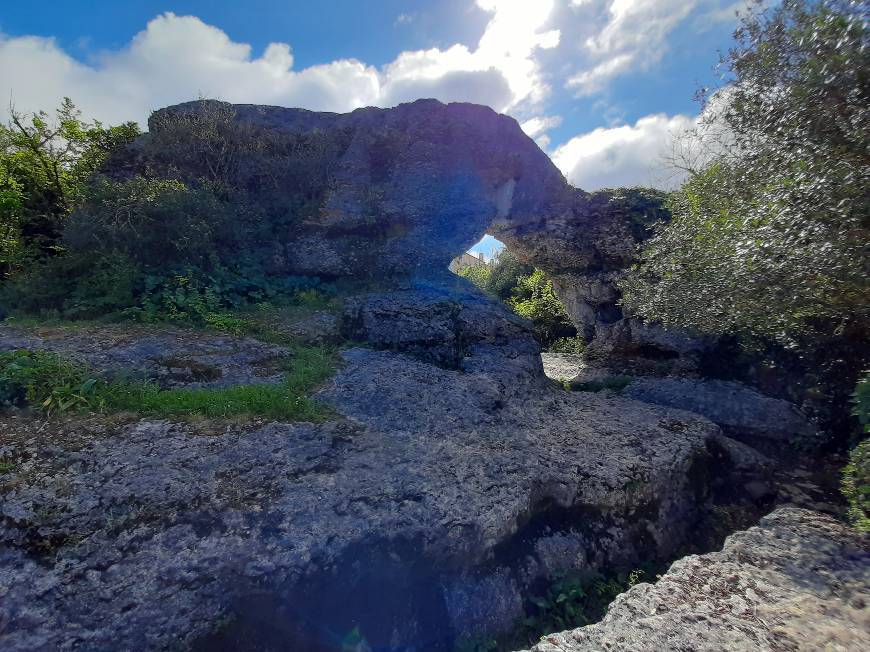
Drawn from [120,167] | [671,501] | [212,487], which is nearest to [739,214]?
[671,501]

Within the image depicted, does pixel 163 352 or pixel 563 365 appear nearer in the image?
pixel 163 352

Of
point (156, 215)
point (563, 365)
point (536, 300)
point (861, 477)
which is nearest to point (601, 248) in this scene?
point (563, 365)

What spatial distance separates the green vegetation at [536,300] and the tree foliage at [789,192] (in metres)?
11.4

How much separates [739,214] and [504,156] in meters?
10.6

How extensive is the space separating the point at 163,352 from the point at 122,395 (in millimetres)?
1714

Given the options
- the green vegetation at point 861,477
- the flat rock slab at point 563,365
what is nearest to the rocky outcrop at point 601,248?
the flat rock slab at point 563,365

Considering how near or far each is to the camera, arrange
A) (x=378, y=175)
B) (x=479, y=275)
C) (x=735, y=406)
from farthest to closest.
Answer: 1. (x=479, y=275)
2. (x=378, y=175)
3. (x=735, y=406)

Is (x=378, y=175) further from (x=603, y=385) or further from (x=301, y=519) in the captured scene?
(x=301, y=519)

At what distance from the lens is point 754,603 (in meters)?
5.32

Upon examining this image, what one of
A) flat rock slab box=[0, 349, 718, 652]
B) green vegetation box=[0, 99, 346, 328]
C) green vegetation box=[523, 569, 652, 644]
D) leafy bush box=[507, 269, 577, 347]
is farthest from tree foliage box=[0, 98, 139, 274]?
leafy bush box=[507, 269, 577, 347]

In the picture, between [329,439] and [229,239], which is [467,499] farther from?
[229,239]

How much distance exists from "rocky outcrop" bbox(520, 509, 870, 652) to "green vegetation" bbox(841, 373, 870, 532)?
262 millimetres

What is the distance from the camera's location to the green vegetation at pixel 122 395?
7.34 meters

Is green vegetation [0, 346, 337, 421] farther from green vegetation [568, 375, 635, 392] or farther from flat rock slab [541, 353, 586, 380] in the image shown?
flat rock slab [541, 353, 586, 380]
